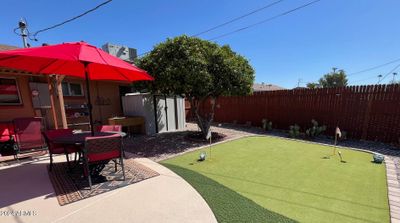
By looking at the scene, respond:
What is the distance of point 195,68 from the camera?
6.02 metres

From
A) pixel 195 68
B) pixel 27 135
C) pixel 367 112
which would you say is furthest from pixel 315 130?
pixel 27 135

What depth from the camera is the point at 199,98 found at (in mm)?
7410

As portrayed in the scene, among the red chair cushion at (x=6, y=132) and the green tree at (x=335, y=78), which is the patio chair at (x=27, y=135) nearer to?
the red chair cushion at (x=6, y=132)

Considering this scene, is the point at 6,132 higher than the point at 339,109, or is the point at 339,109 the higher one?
the point at 339,109

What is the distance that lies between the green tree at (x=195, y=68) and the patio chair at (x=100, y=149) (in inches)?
132

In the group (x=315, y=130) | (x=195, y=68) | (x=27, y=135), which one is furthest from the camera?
(x=315, y=130)

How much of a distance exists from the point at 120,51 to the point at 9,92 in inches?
298

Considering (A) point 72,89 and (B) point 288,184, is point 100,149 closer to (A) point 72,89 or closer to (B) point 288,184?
(B) point 288,184

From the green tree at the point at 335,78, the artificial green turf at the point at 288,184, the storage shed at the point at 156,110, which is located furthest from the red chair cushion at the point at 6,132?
the green tree at the point at 335,78

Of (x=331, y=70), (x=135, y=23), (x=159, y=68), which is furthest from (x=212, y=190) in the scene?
(x=331, y=70)

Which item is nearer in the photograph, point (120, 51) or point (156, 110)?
point (156, 110)

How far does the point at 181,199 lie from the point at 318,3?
7305 mm

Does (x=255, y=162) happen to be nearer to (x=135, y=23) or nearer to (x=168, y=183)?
(x=168, y=183)

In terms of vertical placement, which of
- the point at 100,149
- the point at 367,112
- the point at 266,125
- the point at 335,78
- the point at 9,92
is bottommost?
the point at 266,125
